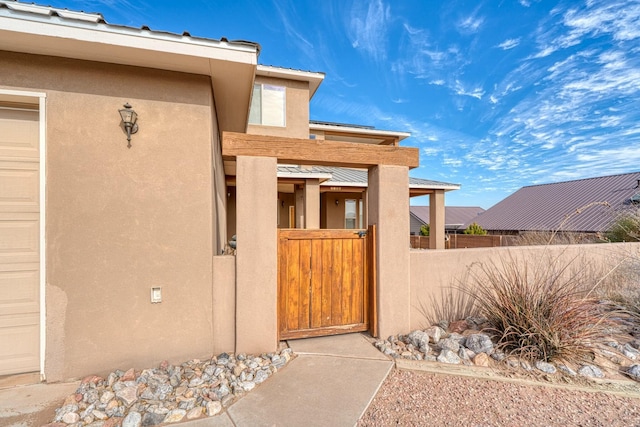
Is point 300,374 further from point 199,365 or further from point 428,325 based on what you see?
point 428,325

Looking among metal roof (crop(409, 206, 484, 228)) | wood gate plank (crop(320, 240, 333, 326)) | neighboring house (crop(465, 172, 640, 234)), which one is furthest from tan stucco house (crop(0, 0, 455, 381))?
metal roof (crop(409, 206, 484, 228))

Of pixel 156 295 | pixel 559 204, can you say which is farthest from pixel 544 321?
pixel 559 204

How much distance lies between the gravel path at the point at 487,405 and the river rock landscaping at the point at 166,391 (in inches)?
54.4

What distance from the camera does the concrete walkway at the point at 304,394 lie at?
2.52 meters

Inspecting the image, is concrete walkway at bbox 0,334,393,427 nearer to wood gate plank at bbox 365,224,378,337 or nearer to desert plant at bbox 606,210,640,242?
wood gate plank at bbox 365,224,378,337

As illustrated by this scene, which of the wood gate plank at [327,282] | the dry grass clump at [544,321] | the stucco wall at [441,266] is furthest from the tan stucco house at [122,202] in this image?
the dry grass clump at [544,321]

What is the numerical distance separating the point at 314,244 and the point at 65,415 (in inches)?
123

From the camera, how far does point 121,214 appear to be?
11.2 ft

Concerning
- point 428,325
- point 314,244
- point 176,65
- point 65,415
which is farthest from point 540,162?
point 65,415

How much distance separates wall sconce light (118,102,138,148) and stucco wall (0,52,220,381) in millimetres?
74

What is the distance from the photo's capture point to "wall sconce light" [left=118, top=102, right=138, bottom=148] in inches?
130

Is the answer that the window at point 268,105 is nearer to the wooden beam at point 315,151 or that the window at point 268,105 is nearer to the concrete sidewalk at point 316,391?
the wooden beam at point 315,151

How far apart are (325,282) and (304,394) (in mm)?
1629

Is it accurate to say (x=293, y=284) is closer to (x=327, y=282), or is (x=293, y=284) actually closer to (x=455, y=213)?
(x=327, y=282)
